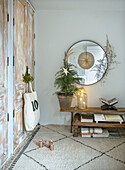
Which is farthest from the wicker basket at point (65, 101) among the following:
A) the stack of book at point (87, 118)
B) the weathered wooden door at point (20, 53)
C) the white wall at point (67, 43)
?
the weathered wooden door at point (20, 53)

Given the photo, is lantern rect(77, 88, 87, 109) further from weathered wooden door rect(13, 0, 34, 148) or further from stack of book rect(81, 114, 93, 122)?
weathered wooden door rect(13, 0, 34, 148)

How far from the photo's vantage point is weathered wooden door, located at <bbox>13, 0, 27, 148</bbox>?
2.46 metres

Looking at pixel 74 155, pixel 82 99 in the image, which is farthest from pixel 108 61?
pixel 74 155

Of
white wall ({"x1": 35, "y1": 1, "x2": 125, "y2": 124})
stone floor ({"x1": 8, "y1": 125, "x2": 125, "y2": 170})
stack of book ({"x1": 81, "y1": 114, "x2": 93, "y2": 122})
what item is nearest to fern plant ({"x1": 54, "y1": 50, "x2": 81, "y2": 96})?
white wall ({"x1": 35, "y1": 1, "x2": 125, "y2": 124})

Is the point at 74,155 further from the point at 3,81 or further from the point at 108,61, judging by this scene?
the point at 108,61

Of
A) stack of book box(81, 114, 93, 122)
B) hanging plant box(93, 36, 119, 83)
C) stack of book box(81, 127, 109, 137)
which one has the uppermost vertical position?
hanging plant box(93, 36, 119, 83)

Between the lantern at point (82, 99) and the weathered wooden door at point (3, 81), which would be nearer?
the weathered wooden door at point (3, 81)

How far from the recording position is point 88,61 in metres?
3.50

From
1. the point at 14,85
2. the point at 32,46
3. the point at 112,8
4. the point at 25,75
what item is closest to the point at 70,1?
the point at 112,8

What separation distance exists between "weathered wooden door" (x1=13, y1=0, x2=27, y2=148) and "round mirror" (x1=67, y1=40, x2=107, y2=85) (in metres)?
1.11

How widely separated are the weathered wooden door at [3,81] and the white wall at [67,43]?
1.51 meters

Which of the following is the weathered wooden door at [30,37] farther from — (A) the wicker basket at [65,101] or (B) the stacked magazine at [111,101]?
(B) the stacked magazine at [111,101]

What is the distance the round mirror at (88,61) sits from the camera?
11.4 feet

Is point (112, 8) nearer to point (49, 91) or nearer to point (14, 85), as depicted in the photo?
point (49, 91)
